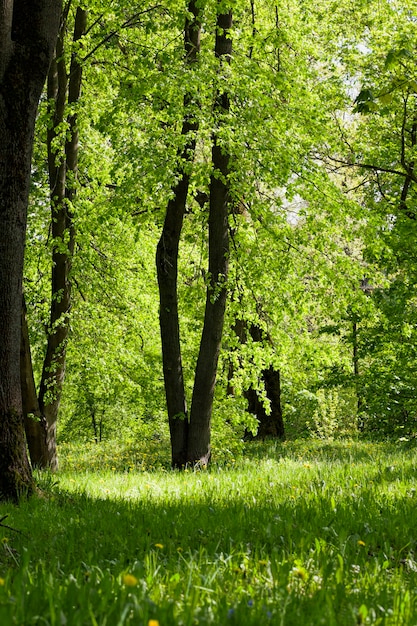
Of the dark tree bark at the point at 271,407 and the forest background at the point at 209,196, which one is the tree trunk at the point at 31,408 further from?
the dark tree bark at the point at 271,407

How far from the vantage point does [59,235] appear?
12.6 meters

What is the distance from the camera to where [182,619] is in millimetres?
2018

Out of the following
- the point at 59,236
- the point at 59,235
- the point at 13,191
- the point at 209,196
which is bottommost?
the point at 13,191

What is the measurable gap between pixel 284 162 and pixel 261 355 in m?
3.70

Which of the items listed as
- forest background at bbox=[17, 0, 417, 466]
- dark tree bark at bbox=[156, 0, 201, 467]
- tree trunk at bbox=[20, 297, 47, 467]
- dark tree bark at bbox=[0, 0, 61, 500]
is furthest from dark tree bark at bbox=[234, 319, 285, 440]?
dark tree bark at bbox=[0, 0, 61, 500]

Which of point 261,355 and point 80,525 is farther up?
point 261,355

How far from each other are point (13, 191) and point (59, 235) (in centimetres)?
713

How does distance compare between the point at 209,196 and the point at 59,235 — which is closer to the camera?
the point at 209,196

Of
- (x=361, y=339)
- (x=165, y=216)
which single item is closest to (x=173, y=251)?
(x=165, y=216)

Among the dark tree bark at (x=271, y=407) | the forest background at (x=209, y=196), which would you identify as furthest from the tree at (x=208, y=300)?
the dark tree bark at (x=271, y=407)

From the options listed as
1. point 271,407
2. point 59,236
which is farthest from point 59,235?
point 271,407

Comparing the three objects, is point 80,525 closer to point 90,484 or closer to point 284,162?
point 90,484

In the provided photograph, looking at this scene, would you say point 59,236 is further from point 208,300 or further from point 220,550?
point 220,550

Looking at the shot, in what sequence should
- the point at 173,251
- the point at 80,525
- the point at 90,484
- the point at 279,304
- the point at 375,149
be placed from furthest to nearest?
the point at 375,149
the point at 279,304
the point at 173,251
the point at 90,484
the point at 80,525
